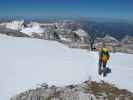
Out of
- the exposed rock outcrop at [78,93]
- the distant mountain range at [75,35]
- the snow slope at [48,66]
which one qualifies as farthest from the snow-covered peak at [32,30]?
the exposed rock outcrop at [78,93]

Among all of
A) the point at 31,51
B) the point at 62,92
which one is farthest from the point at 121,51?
the point at 62,92

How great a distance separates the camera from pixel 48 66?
574 inches

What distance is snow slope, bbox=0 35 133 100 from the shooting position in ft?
41.7

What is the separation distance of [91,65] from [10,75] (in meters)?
3.63

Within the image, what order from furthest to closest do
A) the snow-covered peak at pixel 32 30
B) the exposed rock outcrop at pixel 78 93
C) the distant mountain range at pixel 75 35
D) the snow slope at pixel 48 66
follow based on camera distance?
1. the snow-covered peak at pixel 32 30
2. the distant mountain range at pixel 75 35
3. the snow slope at pixel 48 66
4. the exposed rock outcrop at pixel 78 93

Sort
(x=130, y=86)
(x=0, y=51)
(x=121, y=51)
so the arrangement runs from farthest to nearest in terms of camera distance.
A: (x=121, y=51) → (x=0, y=51) → (x=130, y=86)

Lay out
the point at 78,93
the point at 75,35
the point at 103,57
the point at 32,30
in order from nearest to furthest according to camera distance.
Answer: the point at 78,93, the point at 103,57, the point at 75,35, the point at 32,30

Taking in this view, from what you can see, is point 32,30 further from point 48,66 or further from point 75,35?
point 48,66

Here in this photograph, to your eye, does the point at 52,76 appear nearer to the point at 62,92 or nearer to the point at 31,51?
the point at 62,92

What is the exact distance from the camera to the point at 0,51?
16562 mm

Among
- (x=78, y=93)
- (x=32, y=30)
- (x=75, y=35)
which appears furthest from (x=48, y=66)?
(x=32, y=30)

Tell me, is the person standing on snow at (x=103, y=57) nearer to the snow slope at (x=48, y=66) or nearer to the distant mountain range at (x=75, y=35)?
the snow slope at (x=48, y=66)

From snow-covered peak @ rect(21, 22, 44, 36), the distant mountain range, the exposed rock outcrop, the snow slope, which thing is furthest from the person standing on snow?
snow-covered peak @ rect(21, 22, 44, 36)

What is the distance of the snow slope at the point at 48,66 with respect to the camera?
12.7 metres
